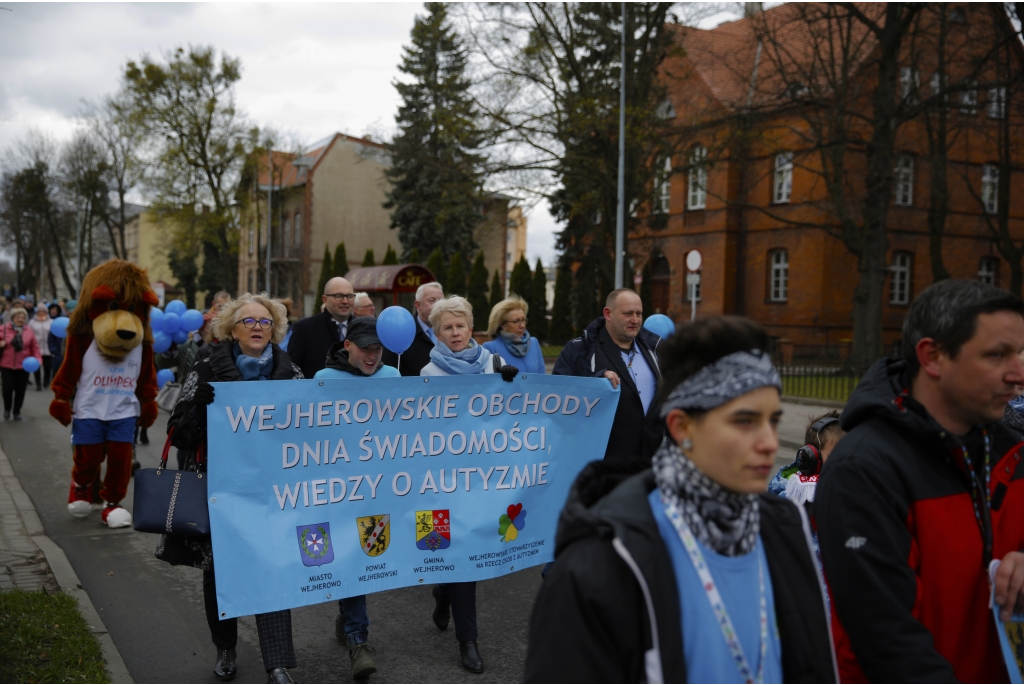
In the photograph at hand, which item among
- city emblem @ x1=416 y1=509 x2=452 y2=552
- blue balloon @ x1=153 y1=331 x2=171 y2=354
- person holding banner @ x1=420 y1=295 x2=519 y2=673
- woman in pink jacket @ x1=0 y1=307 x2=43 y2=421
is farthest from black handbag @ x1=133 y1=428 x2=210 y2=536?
woman in pink jacket @ x1=0 y1=307 x2=43 y2=421

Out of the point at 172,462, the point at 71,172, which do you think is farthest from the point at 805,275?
the point at 71,172

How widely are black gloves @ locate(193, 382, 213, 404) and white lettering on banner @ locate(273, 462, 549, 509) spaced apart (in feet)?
1.84

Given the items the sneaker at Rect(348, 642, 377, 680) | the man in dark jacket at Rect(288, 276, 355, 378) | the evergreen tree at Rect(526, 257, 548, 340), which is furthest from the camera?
the evergreen tree at Rect(526, 257, 548, 340)

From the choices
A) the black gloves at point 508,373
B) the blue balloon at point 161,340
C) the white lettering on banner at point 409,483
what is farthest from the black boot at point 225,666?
the blue balloon at point 161,340

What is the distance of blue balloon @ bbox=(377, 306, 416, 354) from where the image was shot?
587cm

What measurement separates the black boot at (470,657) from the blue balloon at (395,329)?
1.98 metres

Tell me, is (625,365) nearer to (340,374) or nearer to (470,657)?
(340,374)

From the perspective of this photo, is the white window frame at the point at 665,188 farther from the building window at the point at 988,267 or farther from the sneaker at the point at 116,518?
the sneaker at the point at 116,518

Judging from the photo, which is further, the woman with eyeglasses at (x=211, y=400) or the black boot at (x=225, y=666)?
the black boot at (x=225, y=666)

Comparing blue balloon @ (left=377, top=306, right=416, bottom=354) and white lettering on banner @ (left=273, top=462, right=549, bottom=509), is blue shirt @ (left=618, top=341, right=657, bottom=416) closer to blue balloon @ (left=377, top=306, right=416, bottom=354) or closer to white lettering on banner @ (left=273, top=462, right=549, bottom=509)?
white lettering on banner @ (left=273, top=462, right=549, bottom=509)

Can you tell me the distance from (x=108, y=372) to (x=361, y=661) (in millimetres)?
4152

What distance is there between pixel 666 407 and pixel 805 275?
35.5m

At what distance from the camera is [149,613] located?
5582 mm

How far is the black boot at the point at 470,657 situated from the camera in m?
4.67
